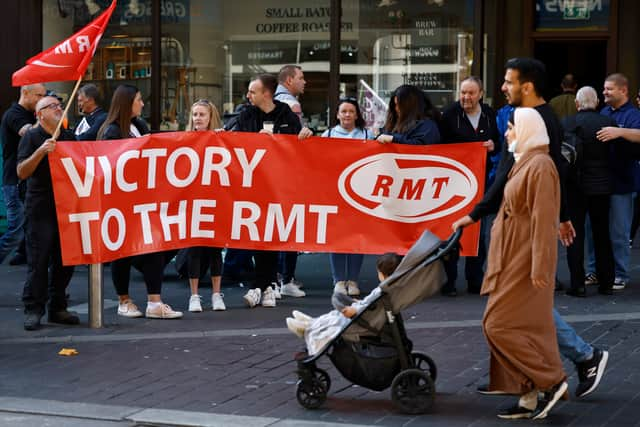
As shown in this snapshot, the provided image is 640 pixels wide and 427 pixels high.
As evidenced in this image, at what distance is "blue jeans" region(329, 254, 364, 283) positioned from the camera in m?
11.3

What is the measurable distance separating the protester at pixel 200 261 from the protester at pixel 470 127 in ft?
6.93

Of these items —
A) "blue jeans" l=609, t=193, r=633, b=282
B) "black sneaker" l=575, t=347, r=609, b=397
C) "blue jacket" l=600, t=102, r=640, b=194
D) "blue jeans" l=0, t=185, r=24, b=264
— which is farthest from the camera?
"blue jeans" l=0, t=185, r=24, b=264

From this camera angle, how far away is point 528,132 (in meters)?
6.91

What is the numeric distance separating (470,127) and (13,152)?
533 centimetres

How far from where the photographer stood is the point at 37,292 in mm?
9859

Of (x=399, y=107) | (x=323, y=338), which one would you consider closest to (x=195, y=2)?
(x=399, y=107)

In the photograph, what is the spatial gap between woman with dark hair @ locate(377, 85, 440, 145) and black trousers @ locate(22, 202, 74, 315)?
3.01 m

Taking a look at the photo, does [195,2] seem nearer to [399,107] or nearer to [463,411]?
[399,107]

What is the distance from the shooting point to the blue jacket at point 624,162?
11.3 metres

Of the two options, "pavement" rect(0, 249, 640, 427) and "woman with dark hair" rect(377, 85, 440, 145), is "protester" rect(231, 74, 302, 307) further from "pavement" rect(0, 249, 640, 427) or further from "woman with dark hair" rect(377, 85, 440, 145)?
"woman with dark hair" rect(377, 85, 440, 145)

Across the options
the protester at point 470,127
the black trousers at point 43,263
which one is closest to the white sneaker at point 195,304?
the black trousers at point 43,263

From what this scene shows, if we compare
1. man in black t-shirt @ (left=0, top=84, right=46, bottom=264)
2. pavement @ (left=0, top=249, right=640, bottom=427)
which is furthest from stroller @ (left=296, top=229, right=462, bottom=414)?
man in black t-shirt @ (left=0, top=84, right=46, bottom=264)

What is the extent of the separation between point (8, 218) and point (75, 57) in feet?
15.5

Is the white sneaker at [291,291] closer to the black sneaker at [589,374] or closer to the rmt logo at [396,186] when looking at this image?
the rmt logo at [396,186]
